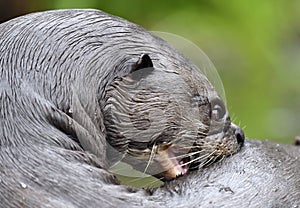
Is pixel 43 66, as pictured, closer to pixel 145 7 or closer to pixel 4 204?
pixel 4 204

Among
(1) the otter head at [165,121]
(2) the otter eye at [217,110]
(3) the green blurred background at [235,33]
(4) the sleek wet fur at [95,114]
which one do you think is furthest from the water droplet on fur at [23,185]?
(3) the green blurred background at [235,33]

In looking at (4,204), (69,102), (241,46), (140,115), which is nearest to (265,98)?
(241,46)

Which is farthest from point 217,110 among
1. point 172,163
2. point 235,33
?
point 235,33

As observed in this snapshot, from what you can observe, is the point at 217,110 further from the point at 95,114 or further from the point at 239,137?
the point at 95,114

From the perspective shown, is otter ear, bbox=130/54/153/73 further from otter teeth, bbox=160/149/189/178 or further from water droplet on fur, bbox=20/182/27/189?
water droplet on fur, bbox=20/182/27/189

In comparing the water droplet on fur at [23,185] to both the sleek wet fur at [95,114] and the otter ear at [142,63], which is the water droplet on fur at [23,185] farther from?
the otter ear at [142,63]

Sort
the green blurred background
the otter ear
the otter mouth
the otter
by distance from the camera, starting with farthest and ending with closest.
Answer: the green blurred background → the otter mouth → the otter ear → the otter

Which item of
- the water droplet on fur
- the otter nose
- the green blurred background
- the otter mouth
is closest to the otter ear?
the otter mouth

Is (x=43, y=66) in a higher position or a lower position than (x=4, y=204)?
higher
